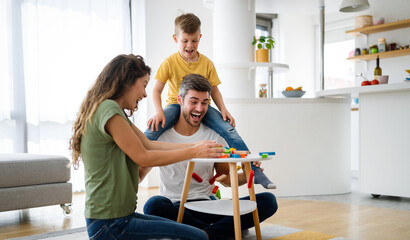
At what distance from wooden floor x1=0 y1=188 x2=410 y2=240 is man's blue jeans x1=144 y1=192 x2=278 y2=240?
0.55m

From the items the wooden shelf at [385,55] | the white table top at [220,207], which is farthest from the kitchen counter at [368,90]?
the white table top at [220,207]

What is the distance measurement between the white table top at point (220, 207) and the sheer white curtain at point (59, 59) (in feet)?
9.23

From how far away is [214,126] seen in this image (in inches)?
96.3

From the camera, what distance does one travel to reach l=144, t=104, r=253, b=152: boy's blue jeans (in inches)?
92.9

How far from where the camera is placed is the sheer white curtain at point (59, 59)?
13.7ft

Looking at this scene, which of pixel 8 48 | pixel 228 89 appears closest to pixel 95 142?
pixel 228 89

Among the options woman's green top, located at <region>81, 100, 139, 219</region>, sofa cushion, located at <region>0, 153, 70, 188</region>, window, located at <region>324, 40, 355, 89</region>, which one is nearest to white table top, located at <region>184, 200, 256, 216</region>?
woman's green top, located at <region>81, 100, 139, 219</region>

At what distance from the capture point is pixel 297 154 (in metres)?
4.00

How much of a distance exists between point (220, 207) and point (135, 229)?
49 cm

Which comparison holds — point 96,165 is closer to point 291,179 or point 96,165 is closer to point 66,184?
point 66,184

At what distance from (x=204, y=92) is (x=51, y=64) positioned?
2686mm

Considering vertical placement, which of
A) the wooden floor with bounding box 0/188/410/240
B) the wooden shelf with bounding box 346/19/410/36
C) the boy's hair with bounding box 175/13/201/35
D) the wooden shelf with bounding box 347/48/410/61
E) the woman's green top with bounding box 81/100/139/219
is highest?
the wooden shelf with bounding box 346/19/410/36

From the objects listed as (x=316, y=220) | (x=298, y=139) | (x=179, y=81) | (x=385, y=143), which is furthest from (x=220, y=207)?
(x=385, y=143)

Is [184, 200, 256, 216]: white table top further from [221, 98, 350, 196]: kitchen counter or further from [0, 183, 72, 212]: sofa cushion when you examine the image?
[221, 98, 350, 196]: kitchen counter
